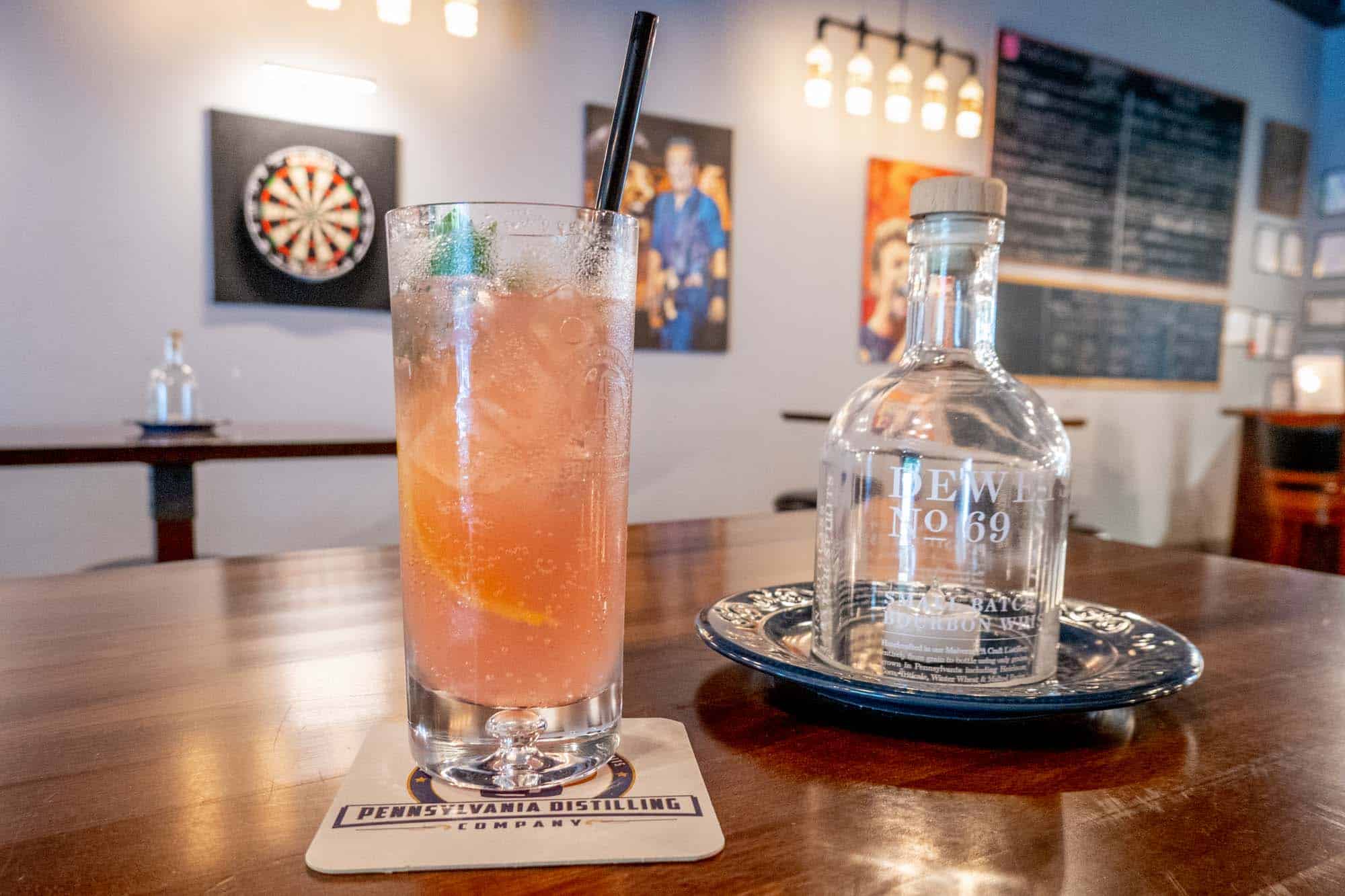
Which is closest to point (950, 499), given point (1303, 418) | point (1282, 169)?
point (1303, 418)

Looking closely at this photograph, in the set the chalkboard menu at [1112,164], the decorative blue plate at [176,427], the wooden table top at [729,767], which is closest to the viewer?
the wooden table top at [729,767]

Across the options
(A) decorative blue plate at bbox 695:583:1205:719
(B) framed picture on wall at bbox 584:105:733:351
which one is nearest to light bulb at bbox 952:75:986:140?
(B) framed picture on wall at bbox 584:105:733:351

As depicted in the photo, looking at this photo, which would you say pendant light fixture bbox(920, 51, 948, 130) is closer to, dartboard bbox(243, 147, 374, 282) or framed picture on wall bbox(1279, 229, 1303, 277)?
dartboard bbox(243, 147, 374, 282)

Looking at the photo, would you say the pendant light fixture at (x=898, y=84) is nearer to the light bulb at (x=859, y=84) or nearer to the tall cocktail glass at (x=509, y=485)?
the light bulb at (x=859, y=84)

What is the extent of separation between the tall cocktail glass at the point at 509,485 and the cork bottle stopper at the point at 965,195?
21 cm

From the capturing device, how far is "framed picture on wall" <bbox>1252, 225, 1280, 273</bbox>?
5754 mm

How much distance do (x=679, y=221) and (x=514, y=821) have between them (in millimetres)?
3594

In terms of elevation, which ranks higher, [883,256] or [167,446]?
[883,256]

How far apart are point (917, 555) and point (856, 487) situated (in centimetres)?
6

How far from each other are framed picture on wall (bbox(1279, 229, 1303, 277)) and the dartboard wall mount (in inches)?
222

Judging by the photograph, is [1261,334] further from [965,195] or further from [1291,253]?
[965,195]

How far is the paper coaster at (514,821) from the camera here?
38 cm

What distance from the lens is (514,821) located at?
0.41 metres

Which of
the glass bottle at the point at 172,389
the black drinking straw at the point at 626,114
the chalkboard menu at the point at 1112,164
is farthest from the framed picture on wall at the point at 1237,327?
the black drinking straw at the point at 626,114
